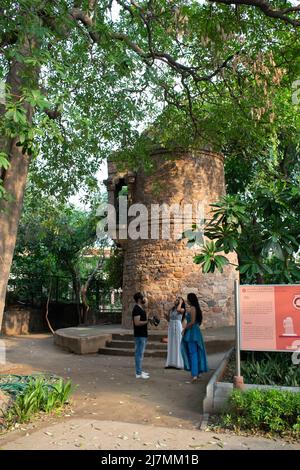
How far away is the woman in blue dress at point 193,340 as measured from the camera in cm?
790

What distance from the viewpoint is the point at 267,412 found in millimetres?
4941

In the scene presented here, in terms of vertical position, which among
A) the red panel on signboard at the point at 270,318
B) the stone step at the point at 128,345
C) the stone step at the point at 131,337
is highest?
the red panel on signboard at the point at 270,318

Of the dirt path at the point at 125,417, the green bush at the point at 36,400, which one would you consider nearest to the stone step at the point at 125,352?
the dirt path at the point at 125,417

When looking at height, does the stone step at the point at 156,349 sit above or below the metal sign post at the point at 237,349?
below

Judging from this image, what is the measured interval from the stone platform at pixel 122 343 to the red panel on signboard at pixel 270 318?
5.82 m

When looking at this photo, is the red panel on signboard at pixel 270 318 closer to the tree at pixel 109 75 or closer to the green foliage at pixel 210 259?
the green foliage at pixel 210 259

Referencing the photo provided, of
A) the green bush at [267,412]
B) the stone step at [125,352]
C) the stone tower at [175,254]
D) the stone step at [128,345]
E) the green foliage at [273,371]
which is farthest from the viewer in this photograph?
the stone tower at [175,254]

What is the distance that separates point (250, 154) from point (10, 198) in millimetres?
7381

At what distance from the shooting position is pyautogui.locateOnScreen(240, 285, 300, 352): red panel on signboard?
554 centimetres

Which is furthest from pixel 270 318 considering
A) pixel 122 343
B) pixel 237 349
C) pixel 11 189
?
pixel 122 343

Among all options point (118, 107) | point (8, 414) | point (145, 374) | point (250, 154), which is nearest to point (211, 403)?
point (8, 414)

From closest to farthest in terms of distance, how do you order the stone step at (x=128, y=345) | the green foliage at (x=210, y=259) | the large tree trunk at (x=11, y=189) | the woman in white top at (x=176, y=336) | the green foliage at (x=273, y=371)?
the green foliage at (x=273, y=371)
the green foliage at (x=210, y=259)
the large tree trunk at (x=11, y=189)
the woman in white top at (x=176, y=336)
the stone step at (x=128, y=345)

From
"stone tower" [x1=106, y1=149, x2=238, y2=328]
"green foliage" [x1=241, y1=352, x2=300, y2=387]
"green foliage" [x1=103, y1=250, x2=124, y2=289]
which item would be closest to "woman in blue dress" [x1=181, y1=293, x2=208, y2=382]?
"green foliage" [x1=241, y1=352, x2=300, y2=387]

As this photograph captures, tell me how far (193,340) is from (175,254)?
244 inches
